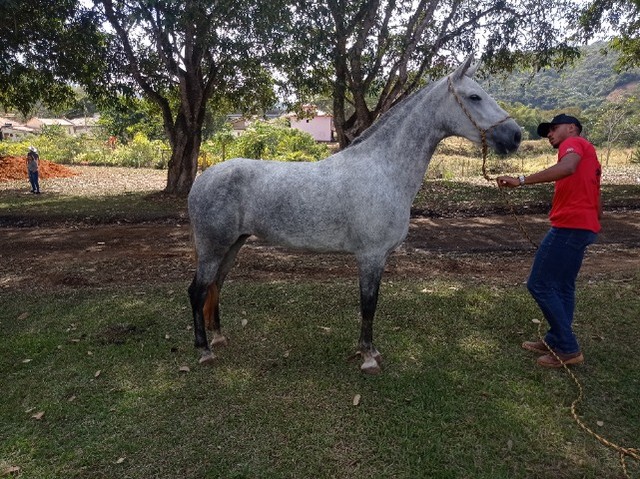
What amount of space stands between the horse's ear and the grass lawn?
2.88 m

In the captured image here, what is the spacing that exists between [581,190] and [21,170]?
25973mm

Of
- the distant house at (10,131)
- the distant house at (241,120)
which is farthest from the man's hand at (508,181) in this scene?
the distant house at (10,131)

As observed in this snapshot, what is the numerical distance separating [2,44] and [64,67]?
1907 mm

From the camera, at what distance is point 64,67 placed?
13031 millimetres

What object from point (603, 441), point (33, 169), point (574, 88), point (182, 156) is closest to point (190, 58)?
point (182, 156)

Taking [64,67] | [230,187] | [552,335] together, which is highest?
[64,67]

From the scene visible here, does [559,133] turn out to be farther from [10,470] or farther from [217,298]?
[10,470]

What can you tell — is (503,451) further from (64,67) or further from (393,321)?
(64,67)

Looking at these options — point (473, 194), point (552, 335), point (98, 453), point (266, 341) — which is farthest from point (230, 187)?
point (473, 194)

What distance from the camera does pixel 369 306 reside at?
4.63 metres

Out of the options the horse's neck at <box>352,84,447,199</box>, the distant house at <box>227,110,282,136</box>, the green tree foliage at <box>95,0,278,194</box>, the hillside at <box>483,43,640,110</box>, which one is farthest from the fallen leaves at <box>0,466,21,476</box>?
the hillside at <box>483,43,640,110</box>

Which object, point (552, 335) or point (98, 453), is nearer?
point (98, 453)

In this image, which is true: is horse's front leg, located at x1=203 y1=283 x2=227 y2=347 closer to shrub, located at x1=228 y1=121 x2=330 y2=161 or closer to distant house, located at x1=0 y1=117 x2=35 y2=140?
shrub, located at x1=228 y1=121 x2=330 y2=161

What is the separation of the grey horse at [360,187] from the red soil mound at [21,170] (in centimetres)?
2190
